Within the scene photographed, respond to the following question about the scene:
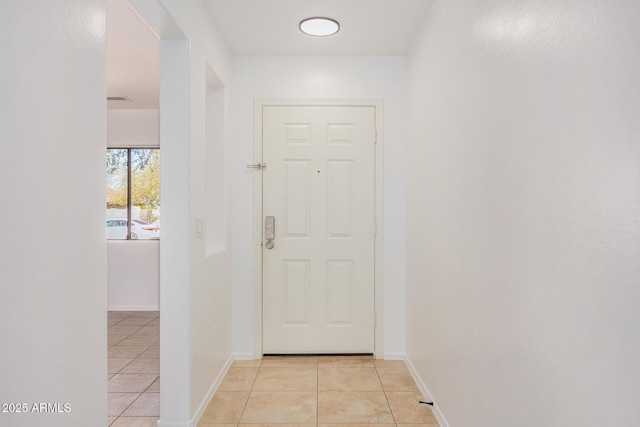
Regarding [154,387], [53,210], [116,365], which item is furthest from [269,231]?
[53,210]

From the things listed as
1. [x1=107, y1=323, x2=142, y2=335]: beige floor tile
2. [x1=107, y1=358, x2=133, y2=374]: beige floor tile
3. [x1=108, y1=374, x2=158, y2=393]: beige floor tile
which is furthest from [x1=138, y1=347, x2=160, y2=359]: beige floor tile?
[x1=107, y1=323, x2=142, y2=335]: beige floor tile

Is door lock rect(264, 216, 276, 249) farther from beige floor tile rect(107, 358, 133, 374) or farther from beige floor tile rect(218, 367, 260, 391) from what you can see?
beige floor tile rect(107, 358, 133, 374)

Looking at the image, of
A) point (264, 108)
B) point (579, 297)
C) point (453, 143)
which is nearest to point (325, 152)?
point (264, 108)

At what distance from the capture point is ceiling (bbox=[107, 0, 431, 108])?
2.53 metres

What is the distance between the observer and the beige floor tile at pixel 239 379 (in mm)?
2770

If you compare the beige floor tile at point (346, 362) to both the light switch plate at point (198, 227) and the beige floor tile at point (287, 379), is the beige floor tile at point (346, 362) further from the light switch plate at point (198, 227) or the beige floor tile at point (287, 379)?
the light switch plate at point (198, 227)

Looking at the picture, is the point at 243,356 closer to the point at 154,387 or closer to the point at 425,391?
the point at 154,387

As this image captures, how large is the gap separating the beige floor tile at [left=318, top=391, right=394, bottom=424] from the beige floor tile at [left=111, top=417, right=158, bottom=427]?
3.04ft

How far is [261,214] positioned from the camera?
10.8ft

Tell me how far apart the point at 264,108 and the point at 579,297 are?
8.89 feet

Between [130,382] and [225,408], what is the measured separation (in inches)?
33.8

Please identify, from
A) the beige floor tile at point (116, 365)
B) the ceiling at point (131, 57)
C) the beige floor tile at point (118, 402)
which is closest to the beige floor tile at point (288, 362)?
the beige floor tile at point (118, 402)

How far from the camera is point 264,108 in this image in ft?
10.9

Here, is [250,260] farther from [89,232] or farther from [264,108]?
[89,232]
